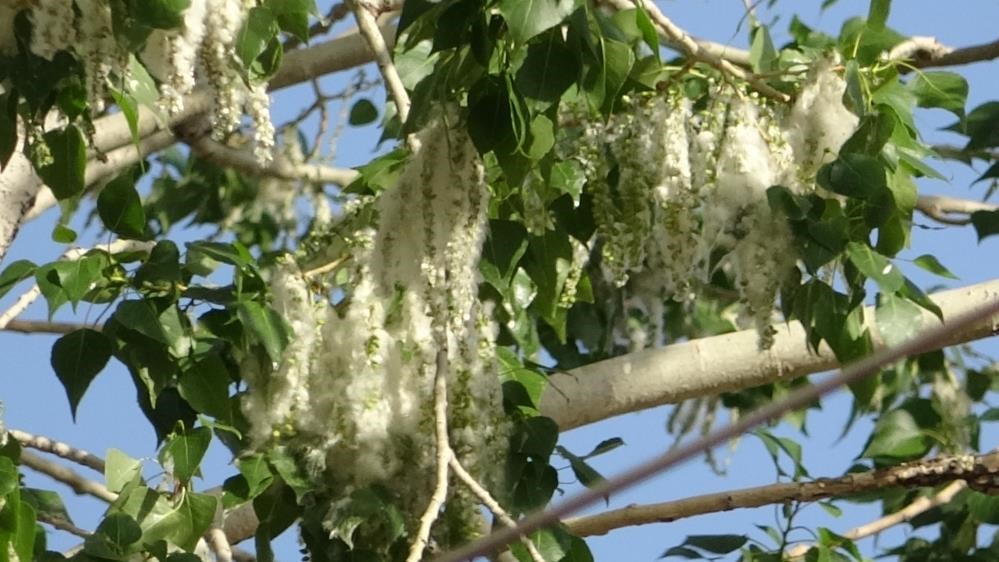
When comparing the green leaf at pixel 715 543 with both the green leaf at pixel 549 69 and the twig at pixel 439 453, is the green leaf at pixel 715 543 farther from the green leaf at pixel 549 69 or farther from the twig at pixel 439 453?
the green leaf at pixel 549 69

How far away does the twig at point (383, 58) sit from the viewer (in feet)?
5.01

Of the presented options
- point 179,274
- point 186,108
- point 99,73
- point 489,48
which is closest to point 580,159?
point 489,48

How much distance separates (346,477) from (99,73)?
0.41 metres

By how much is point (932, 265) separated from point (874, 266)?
0.23 metres

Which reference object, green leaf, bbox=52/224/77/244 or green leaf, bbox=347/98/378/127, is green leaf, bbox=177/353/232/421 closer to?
green leaf, bbox=52/224/77/244

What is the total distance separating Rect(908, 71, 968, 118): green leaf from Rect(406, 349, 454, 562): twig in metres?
0.60

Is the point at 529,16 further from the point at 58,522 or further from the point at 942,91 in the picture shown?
the point at 58,522

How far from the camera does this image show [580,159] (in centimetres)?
167

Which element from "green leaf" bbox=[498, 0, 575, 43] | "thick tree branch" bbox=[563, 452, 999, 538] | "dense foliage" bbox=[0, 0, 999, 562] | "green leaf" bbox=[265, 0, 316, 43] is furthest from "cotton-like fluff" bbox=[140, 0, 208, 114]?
"thick tree branch" bbox=[563, 452, 999, 538]

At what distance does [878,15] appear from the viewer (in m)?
1.63

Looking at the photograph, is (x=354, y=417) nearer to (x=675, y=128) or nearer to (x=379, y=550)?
(x=379, y=550)

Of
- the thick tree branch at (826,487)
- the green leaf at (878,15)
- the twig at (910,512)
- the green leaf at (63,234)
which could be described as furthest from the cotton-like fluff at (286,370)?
the twig at (910,512)

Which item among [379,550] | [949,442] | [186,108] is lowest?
[379,550]

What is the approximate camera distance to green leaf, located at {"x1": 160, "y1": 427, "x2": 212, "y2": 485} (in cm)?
150
